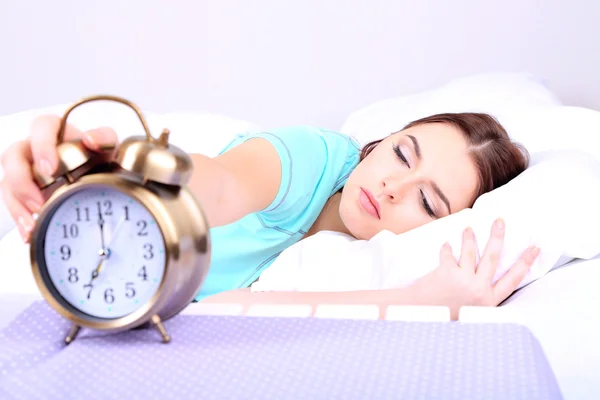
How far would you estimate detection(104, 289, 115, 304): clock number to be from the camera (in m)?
0.89

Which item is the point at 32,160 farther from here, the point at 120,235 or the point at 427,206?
the point at 427,206

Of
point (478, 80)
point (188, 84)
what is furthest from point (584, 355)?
point (188, 84)

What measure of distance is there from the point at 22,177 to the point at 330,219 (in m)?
1.03

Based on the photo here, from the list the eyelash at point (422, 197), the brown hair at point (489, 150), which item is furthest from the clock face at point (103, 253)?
the brown hair at point (489, 150)

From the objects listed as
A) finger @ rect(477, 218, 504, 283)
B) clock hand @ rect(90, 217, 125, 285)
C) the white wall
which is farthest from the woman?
the white wall

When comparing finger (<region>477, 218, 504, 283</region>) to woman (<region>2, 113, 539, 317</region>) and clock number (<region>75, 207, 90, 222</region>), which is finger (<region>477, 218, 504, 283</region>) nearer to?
woman (<region>2, 113, 539, 317</region>)

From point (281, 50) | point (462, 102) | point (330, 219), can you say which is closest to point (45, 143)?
point (330, 219)

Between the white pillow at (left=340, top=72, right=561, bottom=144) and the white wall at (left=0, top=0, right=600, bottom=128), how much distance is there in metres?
0.25

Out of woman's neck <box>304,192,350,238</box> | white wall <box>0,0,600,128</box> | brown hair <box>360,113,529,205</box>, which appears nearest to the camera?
brown hair <box>360,113,529,205</box>

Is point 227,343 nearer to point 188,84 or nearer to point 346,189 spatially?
point 346,189

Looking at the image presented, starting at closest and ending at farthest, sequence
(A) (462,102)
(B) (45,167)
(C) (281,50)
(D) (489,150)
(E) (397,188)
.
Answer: (B) (45,167) → (E) (397,188) → (D) (489,150) → (A) (462,102) → (C) (281,50)

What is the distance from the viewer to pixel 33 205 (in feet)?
2.97

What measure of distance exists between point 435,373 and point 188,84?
2.28 metres

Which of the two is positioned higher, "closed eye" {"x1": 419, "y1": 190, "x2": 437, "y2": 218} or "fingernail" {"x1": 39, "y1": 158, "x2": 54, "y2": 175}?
"fingernail" {"x1": 39, "y1": 158, "x2": 54, "y2": 175}
